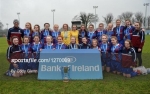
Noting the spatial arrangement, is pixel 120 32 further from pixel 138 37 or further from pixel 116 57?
pixel 116 57

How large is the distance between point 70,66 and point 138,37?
301 cm

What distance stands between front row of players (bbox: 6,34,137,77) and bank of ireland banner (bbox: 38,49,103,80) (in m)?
0.47

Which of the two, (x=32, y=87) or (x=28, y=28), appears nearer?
(x=32, y=87)

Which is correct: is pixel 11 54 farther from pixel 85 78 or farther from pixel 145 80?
pixel 145 80

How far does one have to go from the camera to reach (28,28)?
7.82 meters

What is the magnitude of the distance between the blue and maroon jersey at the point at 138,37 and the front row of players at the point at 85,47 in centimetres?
83

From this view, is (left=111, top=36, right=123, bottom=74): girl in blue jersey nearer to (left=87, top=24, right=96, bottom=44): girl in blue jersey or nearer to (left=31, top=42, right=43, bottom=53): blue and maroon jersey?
(left=87, top=24, right=96, bottom=44): girl in blue jersey

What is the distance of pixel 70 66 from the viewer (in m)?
6.19

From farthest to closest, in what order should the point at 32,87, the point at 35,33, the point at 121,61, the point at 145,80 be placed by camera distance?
the point at 35,33 → the point at 121,61 → the point at 145,80 → the point at 32,87

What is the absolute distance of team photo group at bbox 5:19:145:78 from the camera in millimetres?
6559

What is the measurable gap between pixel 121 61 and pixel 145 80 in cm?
101

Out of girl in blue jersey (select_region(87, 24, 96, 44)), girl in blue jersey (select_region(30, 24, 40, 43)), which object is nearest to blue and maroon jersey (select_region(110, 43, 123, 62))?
girl in blue jersey (select_region(87, 24, 96, 44))

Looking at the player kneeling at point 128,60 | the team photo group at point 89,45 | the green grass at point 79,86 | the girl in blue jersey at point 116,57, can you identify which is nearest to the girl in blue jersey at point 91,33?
the team photo group at point 89,45

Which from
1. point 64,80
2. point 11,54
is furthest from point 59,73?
point 11,54
